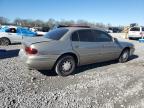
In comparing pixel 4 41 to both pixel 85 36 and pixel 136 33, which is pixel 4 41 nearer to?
pixel 85 36

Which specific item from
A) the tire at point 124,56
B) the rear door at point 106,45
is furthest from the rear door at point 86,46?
the tire at point 124,56

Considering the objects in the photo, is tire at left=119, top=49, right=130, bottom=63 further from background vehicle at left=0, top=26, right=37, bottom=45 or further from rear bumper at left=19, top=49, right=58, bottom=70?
background vehicle at left=0, top=26, right=37, bottom=45

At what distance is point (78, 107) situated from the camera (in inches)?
163

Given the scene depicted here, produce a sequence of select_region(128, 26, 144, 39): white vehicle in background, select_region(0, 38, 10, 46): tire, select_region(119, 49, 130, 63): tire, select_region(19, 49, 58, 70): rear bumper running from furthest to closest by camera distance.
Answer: select_region(128, 26, 144, 39): white vehicle in background → select_region(0, 38, 10, 46): tire → select_region(119, 49, 130, 63): tire → select_region(19, 49, 58, 70): rear bumper

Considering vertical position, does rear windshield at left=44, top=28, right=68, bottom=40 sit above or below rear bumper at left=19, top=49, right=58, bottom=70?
above

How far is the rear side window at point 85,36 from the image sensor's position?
259 inches

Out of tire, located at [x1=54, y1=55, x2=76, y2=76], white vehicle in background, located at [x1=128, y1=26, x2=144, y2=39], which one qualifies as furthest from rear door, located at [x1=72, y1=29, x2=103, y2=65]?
white vehicle in background, located at [x1=128, y1=26, x2=144, y2=39]

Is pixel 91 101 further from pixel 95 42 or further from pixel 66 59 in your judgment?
pixel 95 42

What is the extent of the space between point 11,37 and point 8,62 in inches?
275

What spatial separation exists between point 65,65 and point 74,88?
1.27 metres

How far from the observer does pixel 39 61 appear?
5.70 metres

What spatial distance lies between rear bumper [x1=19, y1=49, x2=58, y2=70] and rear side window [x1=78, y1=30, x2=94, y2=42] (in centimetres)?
124

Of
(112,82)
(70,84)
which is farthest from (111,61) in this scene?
(70,84)

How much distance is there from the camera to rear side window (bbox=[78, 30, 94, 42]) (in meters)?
6.59
